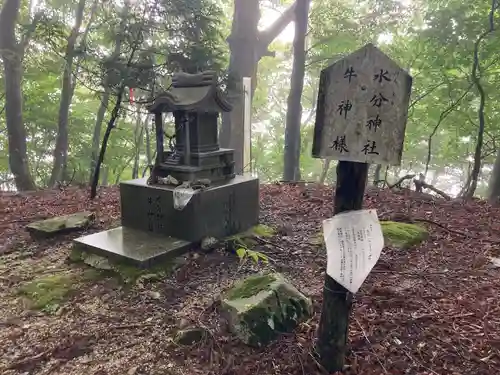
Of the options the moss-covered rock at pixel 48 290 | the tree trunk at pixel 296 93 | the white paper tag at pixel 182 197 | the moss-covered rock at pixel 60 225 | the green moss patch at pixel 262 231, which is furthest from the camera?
the tree trunk at pixel 296 93

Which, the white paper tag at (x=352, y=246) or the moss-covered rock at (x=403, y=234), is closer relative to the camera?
the white paper tag at (x=352, y=246)

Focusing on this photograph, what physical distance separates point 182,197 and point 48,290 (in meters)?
1.67

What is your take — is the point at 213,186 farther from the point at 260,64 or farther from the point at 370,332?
the point at 260,64

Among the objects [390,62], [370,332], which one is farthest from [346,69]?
[370,332]

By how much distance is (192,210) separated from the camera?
170 inches

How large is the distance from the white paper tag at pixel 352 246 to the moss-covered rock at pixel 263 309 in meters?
0.84

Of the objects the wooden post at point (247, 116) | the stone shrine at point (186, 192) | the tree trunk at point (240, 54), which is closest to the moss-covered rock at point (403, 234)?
the stone shrine at point (186, 192)

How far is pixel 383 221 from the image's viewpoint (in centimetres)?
513

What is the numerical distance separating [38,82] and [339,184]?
11470mm

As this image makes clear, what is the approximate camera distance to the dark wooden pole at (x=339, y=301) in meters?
2.12

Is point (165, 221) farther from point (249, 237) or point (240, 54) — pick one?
point (240, 54)

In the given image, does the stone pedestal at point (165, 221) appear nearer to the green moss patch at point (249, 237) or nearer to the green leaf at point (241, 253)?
the green moss patch at point (249, 237)

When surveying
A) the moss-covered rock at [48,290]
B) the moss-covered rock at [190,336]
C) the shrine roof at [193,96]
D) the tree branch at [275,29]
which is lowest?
the moss-covered rock at [48,290]

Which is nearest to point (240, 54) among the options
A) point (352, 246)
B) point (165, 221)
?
point (165, 221)
